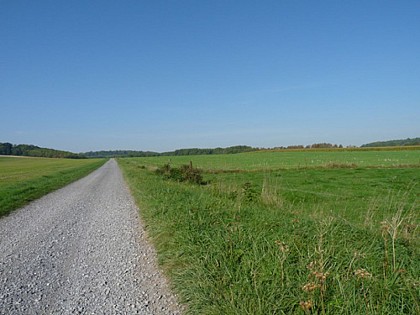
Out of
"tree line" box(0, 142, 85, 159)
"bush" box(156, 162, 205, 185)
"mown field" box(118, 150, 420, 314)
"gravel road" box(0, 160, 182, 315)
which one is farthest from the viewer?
"tree line" box(0, 142, 85, 159)

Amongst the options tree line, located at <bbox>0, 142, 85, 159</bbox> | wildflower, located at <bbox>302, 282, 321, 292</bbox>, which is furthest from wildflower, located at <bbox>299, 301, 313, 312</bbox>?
tree line, located at <bbox>0, 142, 85, 159</bbox>

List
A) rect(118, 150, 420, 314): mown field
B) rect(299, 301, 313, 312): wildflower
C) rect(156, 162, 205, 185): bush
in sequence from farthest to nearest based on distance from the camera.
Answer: rect(156, 162, 205, 185): bush → rect(118, 150, 420, 314): mown field → rect(299, 301, 313, 312): wildflower

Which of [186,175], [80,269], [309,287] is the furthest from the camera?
[186,175]

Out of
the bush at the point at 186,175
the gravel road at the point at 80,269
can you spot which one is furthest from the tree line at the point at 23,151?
the gravel road at the point at 80,269

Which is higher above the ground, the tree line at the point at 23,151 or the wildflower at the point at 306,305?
the tree line at the point at 23,151

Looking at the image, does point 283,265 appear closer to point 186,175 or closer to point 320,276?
point 320,276

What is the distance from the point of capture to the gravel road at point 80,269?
4.05 metres

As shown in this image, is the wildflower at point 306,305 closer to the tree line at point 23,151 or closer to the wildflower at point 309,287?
the wildflower at point 309,287

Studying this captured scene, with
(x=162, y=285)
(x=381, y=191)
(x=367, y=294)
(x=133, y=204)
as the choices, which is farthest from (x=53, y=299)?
(x=381, y=191)

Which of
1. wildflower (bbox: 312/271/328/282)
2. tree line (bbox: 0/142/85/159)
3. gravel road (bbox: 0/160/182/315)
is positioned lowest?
gravel road (bbox: 0/160/182/315)

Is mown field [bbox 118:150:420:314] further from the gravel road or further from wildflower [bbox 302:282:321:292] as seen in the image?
the gravel road

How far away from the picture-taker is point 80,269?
5.38 meters

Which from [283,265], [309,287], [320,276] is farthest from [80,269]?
[320,276]

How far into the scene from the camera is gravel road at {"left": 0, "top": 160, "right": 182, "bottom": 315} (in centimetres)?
405
